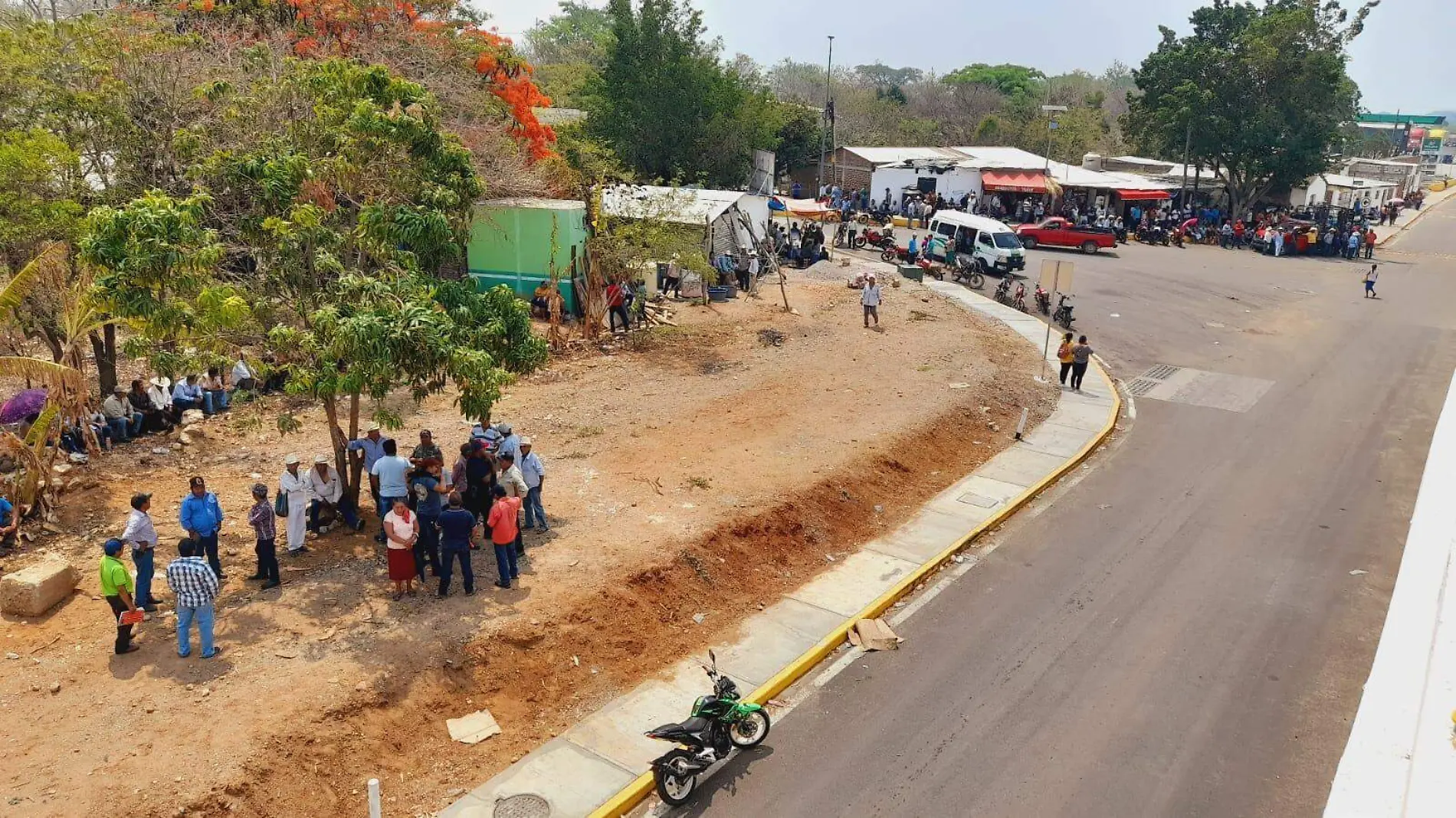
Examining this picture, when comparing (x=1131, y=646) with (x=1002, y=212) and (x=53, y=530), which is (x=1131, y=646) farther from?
(x=1002, y=212)

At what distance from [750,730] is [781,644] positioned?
6.50 feet

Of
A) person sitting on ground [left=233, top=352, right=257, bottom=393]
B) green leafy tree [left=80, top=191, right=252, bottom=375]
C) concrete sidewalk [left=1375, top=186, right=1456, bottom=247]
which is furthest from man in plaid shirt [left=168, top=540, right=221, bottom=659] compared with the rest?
concrete sidewalk [left=1375, top=186, right=1456, bottom=247]

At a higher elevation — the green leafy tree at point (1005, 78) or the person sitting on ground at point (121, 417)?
the green leafy tree at point (1005, 78)

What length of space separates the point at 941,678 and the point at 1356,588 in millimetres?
6498

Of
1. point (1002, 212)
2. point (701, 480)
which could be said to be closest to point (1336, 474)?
point (701, 480)

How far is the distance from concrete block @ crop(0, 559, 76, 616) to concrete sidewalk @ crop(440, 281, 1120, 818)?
5623 millimetres

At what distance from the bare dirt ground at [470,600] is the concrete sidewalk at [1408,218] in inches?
1788

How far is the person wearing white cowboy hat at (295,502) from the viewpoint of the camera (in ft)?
39.1

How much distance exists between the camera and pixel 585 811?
852 cm

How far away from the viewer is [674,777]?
28.2ft

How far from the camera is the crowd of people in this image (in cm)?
980

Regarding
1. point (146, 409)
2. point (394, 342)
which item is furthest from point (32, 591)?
point (146, 409)

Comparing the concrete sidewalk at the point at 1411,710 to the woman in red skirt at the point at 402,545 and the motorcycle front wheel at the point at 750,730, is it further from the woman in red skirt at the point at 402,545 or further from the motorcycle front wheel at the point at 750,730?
the woman in red skirt at the point at 402,545

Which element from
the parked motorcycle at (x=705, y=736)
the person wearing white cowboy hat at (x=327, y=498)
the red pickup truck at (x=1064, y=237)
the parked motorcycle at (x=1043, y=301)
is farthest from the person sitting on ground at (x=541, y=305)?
the red pickup truck at (x=1064, y=237)
